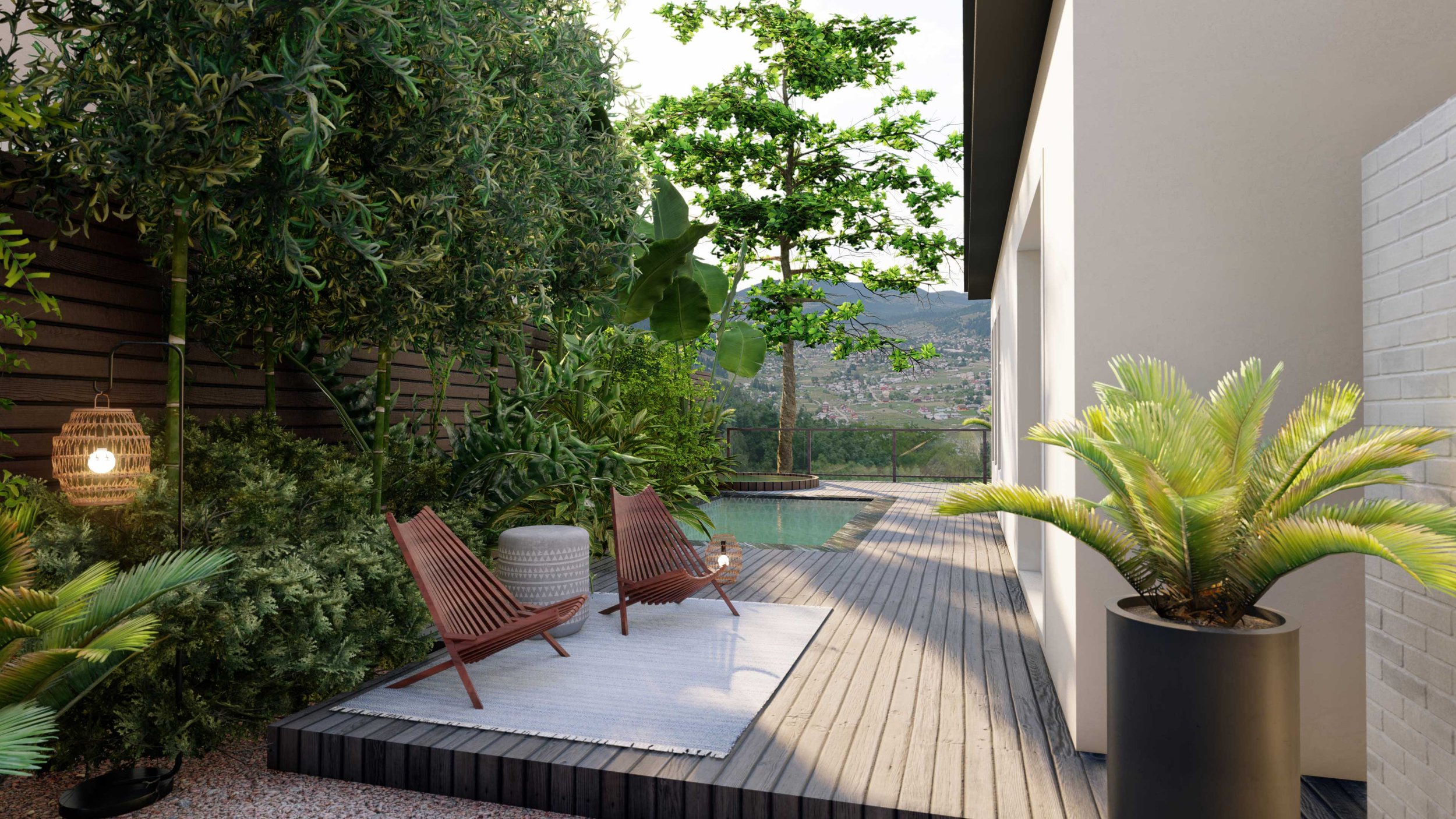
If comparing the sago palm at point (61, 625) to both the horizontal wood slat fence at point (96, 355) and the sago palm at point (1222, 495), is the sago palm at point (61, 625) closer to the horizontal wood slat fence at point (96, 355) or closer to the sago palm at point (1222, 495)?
the horizontal wood slat fence at point (96, 355)

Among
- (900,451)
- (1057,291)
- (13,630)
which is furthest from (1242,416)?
(900,451)

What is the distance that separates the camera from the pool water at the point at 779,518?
30.0 feet

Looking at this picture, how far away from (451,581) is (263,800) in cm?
108

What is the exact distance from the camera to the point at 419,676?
11.1ft

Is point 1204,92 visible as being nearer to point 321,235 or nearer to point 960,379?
point 321,235

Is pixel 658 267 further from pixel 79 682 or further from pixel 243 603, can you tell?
pixel 79 682

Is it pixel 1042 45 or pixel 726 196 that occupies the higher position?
pixel 726 196

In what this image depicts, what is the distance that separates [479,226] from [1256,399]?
3.53 metres

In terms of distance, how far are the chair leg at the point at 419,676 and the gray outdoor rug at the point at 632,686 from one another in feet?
0.11

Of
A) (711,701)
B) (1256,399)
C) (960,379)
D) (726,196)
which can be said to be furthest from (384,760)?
(960,379)

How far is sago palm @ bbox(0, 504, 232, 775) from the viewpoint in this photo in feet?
6.89

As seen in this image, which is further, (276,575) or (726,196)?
(726,196)

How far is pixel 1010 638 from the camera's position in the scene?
4219 millimetres

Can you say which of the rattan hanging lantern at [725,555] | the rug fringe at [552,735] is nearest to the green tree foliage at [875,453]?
the rattan hanging lantern at [725,555]
